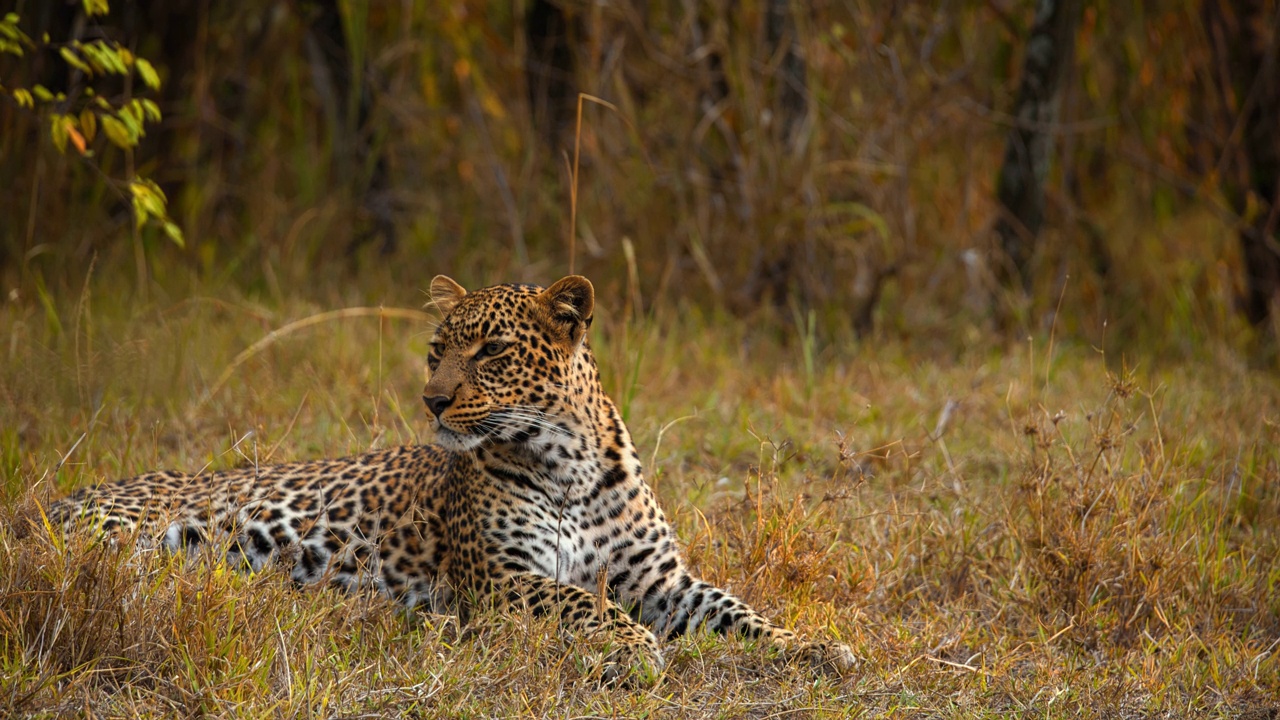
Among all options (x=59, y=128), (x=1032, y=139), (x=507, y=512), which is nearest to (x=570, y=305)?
(x=507, y=512)

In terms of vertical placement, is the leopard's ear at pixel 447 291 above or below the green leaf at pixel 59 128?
below

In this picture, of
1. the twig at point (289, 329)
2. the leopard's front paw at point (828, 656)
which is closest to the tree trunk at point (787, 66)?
the twig at point (289, 329)

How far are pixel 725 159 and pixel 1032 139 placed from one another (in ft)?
7.48

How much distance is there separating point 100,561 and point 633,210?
20.0 ft

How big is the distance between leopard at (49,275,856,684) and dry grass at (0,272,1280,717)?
0.19 m

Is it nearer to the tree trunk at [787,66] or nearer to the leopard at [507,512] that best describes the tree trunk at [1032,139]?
the tree trunk at [787,66]

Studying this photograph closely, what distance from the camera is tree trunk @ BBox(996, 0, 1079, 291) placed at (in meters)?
9.90

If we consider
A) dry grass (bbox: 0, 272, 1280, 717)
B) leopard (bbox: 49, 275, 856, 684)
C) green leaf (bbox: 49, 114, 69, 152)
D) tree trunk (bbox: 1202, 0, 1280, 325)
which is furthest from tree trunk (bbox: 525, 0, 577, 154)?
leopard (bbox: 49, 275, 856, 684)

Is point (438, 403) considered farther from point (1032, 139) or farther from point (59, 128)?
point (1032, 139)

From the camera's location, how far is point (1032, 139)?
396 inches

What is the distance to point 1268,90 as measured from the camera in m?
9.86

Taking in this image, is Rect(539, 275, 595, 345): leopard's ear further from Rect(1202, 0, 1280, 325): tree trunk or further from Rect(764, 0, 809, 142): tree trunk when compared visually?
Rect(1202, 0, 1280, 325): tree trunk

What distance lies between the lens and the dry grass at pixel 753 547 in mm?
4027

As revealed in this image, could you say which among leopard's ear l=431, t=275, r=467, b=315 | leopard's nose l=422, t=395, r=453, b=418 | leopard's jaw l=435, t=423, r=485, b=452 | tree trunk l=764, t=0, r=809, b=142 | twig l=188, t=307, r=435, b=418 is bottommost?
twig l=188, t=307, r=435, b=418
